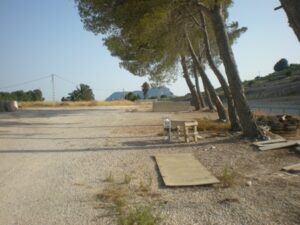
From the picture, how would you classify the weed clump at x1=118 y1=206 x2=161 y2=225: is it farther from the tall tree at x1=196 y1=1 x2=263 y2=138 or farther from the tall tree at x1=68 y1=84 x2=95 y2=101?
the tall tree at x1=68 y1=84 x2=95 y2=101

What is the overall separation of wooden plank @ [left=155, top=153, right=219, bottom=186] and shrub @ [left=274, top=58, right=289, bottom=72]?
84.7 m

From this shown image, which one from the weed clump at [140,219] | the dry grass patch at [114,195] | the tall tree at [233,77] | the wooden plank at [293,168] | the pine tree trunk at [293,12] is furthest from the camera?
the tall tree at [233,77]

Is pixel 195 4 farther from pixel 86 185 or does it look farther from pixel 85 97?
pixel 85 97

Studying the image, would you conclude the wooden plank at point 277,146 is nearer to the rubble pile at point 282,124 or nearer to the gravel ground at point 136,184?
the gravel ground at point 136,184

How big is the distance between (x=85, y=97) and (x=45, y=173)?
7109cm

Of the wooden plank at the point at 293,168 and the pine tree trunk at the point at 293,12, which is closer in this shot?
the pine tree trunk at the point at 293,12

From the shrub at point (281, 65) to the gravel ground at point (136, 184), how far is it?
81.4 metres

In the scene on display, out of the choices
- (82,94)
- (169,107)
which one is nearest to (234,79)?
(169,107)

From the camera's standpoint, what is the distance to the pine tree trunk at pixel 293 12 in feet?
17.3

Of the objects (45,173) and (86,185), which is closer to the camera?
(86,185)

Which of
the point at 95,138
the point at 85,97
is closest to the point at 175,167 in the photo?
the point at 95,138

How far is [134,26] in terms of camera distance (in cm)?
1681

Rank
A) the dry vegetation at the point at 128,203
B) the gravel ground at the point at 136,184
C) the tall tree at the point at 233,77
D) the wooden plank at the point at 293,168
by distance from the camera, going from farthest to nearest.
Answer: the tall tree at the point at 233,77
the wooden plank at the point at 293,168
the gravel ground at the point at 136,184
the dry vegetation at the point at 128,203

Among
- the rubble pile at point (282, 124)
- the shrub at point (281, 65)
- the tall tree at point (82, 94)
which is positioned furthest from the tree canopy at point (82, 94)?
the rubble pile at point (282, 124)
